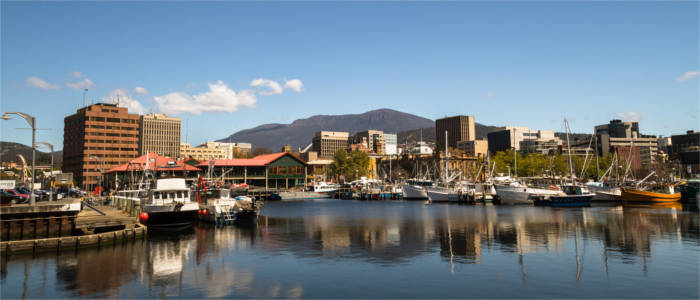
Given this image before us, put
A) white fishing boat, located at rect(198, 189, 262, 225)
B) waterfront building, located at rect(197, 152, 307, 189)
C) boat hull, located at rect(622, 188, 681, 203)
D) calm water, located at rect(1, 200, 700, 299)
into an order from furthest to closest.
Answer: waterfront building, located at rect(197, 152, 307, 189) → boat hull, located at rect(622, 188, 681, 203) → white fishing boat, located at rect(198, 189, 262, 225) → calm water, located at rect(1, 200, 700, 299)

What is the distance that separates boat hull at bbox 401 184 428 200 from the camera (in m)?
125

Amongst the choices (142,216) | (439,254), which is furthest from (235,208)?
(439,254)

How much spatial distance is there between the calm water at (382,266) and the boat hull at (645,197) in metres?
47.9

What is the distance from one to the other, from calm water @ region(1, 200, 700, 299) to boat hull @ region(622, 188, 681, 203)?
157ft

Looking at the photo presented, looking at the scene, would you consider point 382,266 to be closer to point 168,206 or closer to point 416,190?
point 168,206

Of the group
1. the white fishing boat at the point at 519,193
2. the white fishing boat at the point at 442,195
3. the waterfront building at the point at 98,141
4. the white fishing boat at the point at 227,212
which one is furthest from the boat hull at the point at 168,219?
the waterfront building at the point at 98,141

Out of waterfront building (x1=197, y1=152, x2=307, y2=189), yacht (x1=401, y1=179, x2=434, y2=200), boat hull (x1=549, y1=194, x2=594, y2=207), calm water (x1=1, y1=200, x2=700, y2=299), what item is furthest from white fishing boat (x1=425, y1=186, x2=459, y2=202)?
waterfront building (x1=197, y1=152, x2=307, y2=189)

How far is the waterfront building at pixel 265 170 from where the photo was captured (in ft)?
488

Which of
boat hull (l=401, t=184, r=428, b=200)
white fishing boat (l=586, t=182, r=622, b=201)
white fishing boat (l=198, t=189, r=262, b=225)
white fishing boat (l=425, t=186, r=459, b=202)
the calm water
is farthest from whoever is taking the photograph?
boat hull (l=401, t=184, r=428, b=200)

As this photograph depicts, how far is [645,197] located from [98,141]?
669 ft

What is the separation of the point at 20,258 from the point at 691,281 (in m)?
43.0

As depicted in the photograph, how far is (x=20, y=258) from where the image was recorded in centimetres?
2998

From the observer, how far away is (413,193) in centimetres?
12794

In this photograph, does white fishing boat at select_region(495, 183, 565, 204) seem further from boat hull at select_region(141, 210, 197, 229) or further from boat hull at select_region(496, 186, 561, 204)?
boat hull at select_region(141, 210, 197, 229)
